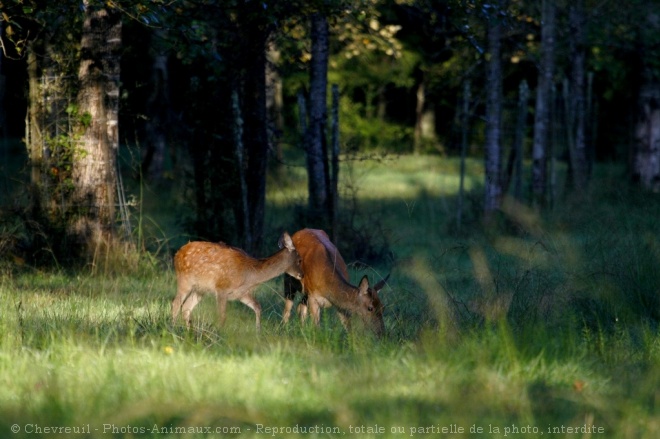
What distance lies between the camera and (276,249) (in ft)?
48.6

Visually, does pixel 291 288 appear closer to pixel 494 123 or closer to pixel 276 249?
pixel 276 249

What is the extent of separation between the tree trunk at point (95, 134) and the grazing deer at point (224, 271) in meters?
3.46

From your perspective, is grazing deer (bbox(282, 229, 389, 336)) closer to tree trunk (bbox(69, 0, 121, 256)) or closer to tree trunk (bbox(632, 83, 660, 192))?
tree trunk (bbox(69, 0, 121, 256))

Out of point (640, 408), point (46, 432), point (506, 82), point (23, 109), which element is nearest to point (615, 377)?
point (640, 408)

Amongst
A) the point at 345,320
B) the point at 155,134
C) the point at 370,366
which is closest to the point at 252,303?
the point at 345,320

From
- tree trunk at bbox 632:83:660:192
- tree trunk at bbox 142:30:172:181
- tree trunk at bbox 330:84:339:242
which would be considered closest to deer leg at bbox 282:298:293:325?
tree trunk at bbox 330:84:339:242

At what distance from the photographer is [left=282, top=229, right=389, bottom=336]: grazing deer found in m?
8.81

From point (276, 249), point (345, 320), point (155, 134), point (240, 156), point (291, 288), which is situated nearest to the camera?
point (345, 320)

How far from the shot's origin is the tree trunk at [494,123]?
1794 cm

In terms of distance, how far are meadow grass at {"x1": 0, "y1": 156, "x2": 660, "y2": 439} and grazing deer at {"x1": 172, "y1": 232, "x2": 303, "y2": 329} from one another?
0.26 metres

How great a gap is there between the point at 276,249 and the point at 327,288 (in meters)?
5.34

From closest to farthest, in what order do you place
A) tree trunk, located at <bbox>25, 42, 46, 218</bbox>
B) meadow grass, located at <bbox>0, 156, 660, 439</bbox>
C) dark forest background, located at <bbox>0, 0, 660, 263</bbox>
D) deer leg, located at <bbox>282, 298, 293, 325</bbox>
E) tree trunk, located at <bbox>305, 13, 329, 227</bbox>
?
meadow grass, located at <bbox>0, 156, 660, 439</bbox>, deer leg, located at <bbox>282, 298, 293, 325</bbox>, dark forest background, located at <bbox>0, 0, 660, 263</bbox>, tree trunk, located at <bbox>25, 42, 46, 218</bbox>, tree trunk, located at <bbox>305, 13, 329, 227</bbox>

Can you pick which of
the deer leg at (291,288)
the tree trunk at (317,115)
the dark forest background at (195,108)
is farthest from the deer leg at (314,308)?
the tree trunk at (317,115)

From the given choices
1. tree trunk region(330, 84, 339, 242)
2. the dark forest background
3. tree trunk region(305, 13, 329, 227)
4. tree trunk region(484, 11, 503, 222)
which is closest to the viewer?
the dark forest background
